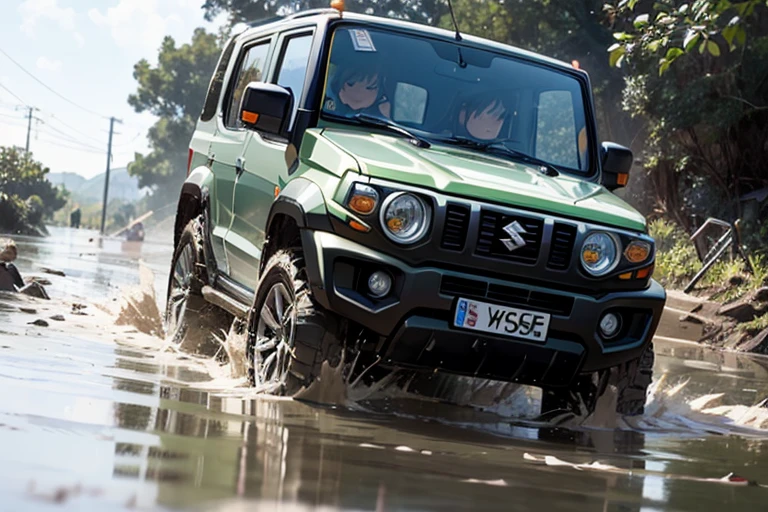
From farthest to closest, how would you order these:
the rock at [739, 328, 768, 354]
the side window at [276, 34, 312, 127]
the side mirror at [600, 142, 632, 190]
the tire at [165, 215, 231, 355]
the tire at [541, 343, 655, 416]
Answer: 1. the rock at [739, 328, 768, 354]
2. the tire at [165, 215, 231, 355]
3. the side mirror at [600, 142, 632, 190]
4. the side window at [276, 34, 312, 127]
5. the tire at [541, 343, 655, 416]

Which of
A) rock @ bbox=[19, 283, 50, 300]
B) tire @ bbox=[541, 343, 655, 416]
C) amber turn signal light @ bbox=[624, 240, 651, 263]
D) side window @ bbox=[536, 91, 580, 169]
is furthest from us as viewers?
rock @ bbox=[19, 283, 50, 300]

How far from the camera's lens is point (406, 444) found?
4652 millimetres

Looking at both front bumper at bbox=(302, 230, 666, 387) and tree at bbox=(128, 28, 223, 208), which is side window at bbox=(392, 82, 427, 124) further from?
tree at bbox=(128, 28, 223, 208)

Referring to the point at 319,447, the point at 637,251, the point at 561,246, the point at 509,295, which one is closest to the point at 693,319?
the point at 637,251

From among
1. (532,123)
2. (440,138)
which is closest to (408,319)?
(440,138)

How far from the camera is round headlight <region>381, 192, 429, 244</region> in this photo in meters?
5.28

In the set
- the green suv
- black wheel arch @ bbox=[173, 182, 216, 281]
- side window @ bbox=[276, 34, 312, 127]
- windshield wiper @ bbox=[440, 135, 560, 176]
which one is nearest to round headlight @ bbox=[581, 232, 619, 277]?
the green suv

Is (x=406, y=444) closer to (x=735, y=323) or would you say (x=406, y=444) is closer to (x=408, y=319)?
(x=408, y=319)

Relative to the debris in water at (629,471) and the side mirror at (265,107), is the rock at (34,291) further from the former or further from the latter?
the debris in water at (629,471)

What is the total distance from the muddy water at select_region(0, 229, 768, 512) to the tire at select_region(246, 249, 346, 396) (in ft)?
0.48

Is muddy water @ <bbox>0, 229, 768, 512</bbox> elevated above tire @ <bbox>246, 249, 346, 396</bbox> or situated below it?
below

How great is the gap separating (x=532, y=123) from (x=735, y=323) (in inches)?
387

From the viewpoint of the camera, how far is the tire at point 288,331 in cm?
536

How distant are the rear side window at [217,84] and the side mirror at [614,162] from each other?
2746 millimetres
